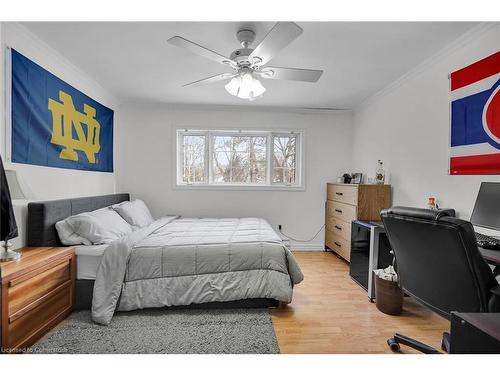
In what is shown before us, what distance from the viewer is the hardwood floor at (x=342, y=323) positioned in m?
1.89

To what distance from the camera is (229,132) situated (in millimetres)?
4379

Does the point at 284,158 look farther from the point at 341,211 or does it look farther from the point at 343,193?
the point at 341,211

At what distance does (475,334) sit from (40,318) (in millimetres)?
2438

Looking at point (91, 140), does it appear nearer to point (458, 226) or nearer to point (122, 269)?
point (122, 269)

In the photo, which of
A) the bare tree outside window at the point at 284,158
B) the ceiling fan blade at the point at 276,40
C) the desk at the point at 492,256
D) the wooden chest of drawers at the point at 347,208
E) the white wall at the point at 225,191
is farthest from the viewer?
the bare tree outside window at the point at 284,158

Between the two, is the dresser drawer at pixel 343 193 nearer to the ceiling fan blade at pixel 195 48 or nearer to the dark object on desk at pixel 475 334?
the ceiling fan blade at pixel 195 48

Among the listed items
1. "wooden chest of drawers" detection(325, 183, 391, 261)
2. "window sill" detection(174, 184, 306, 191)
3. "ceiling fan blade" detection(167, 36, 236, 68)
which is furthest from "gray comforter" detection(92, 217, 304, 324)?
"window sill" detection(174, 184, 306, 191)

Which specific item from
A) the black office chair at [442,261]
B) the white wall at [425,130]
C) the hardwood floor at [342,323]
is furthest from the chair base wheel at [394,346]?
the white wall at [425,130]

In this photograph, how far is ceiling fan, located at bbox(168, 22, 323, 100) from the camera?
1686mm

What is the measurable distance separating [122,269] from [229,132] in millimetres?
2768

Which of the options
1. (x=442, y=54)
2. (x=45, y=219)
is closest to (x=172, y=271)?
(x=45, y=219)

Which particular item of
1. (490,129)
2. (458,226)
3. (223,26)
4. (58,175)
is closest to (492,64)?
(490,129)

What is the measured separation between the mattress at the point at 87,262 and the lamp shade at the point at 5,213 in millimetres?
639

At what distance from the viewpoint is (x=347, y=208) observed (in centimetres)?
357
